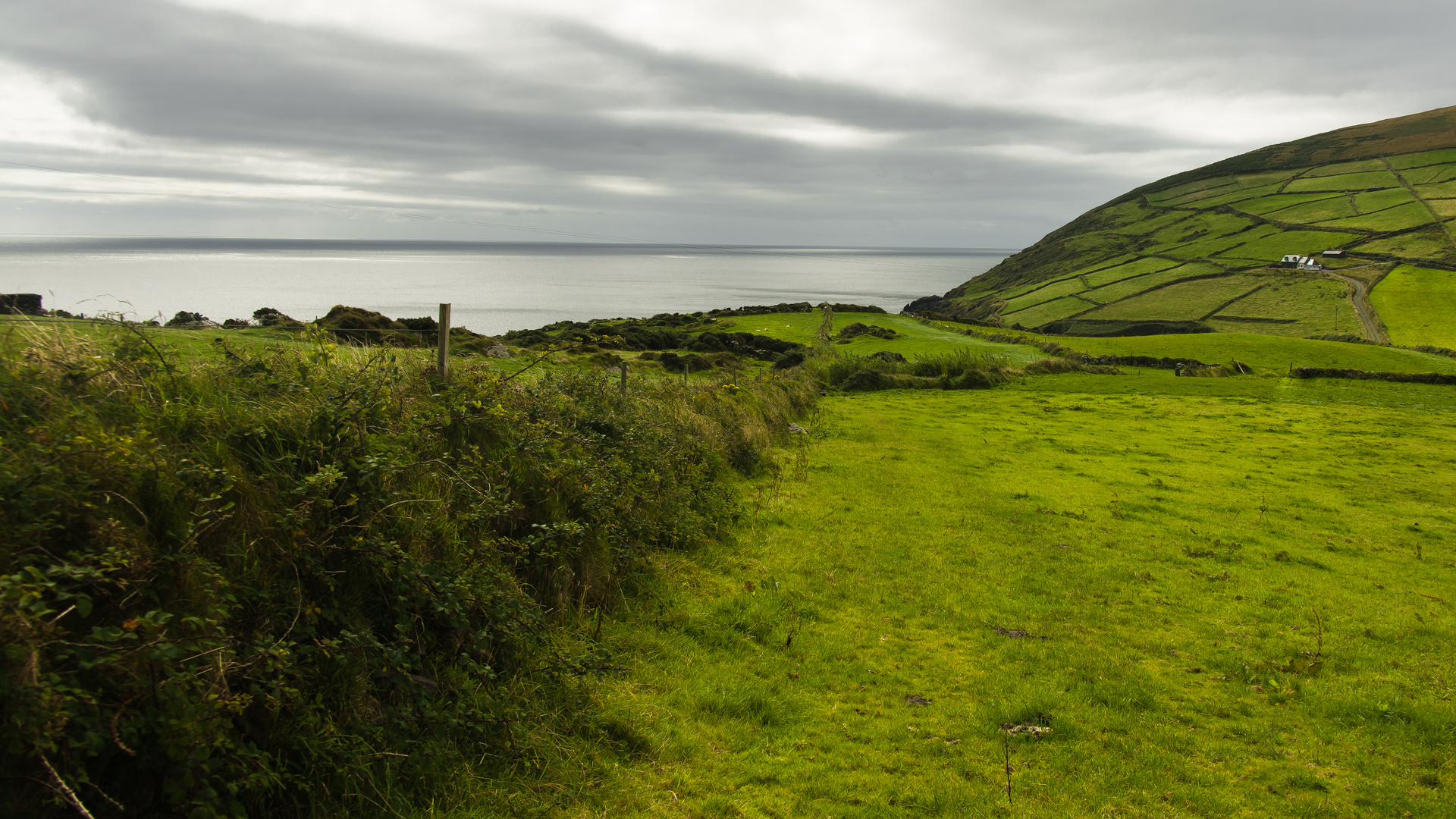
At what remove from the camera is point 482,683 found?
5469 millimetres

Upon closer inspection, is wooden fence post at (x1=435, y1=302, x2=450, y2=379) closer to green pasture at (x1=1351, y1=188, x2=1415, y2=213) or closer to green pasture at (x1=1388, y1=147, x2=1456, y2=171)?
green pasture at (x1=1351, y1=188, x2=1415, y2=213)

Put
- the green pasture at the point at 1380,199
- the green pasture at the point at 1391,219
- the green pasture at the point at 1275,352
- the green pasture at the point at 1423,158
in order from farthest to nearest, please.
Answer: the green pasture at the point at 1423,158, the green pasture at the point at 1380,199, the green pasture at the point at 1391,219, the green pasture at the point at 1275,352

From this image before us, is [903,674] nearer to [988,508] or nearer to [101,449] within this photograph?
[101,449]

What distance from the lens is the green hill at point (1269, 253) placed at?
8819cm

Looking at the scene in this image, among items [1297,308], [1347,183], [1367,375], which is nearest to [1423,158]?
[1347,183]

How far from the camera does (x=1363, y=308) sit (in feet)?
276

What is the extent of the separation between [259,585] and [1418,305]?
112523 mm

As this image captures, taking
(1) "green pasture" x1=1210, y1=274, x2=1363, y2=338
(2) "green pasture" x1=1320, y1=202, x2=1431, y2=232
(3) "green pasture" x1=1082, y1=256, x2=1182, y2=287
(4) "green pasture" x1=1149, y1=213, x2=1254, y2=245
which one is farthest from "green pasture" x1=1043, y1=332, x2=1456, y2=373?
(4) "green pasture" x1=1149, y1=213, x2=1254, y2=245

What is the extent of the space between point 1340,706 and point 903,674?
4599 millimetres

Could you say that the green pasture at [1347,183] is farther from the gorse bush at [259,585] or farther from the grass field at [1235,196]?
the gorse bush at [259,585]

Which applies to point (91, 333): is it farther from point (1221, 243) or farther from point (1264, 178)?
point (1264, 178)

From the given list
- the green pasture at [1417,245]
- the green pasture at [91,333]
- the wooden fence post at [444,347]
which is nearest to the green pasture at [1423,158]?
the green pasture at [1417,245]

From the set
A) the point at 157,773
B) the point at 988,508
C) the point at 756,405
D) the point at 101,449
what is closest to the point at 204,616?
the point at 157,773

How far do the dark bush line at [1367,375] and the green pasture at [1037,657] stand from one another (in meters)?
32.6
